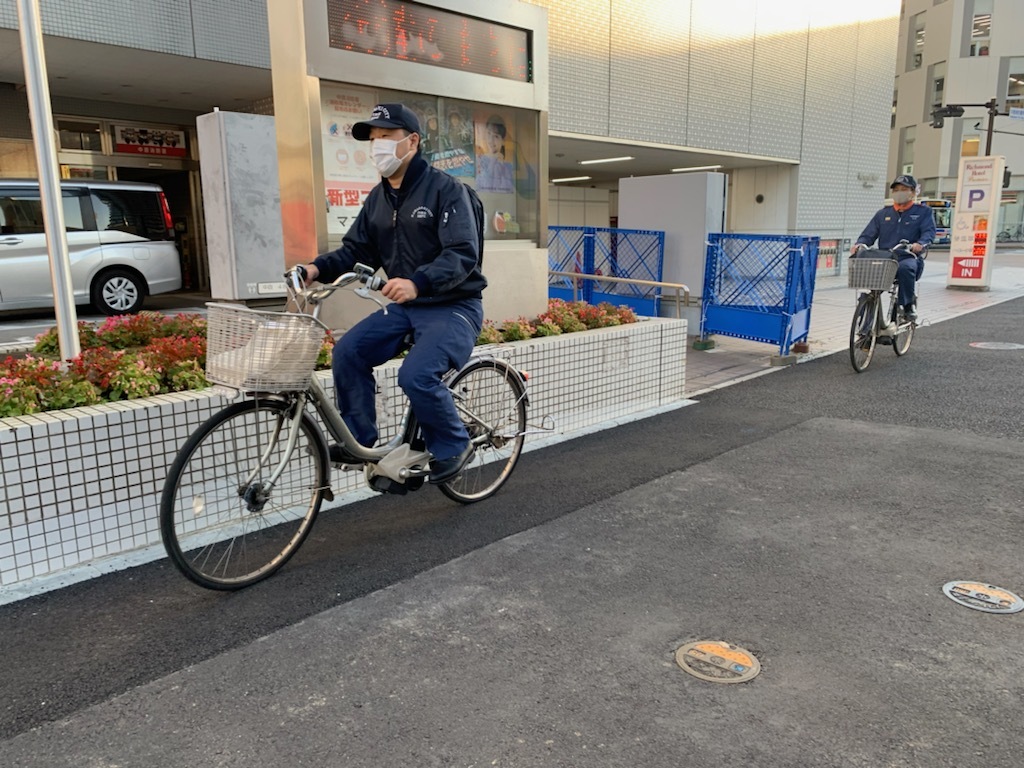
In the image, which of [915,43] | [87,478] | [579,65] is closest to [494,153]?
[87,478]

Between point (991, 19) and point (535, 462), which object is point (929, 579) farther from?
point (991, 19)

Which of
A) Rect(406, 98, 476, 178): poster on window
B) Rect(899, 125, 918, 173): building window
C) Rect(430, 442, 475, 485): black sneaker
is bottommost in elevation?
Rect(430, 442, 475, 485): black sneaker

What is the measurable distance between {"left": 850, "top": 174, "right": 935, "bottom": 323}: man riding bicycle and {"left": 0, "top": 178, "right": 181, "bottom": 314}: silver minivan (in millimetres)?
9964

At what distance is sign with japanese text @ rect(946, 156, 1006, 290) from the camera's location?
1587cm

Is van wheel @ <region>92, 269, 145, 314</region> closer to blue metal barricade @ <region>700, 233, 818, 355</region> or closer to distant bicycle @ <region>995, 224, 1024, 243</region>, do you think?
blue metal barricade @ <region>700, 233, 818, 355</region>

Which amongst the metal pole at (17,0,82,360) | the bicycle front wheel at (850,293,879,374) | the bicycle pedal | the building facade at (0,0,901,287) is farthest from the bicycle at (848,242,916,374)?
the metal pole at (17,0,82,360)

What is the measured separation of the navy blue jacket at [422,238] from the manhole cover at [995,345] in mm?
8259

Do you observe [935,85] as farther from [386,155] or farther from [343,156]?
[386,155]

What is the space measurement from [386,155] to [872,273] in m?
5.91

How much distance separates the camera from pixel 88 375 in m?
3.71

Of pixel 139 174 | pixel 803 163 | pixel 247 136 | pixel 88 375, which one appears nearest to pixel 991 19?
pixel 803 163

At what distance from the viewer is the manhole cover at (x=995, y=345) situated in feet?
30.7

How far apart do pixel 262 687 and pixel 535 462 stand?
105 inches

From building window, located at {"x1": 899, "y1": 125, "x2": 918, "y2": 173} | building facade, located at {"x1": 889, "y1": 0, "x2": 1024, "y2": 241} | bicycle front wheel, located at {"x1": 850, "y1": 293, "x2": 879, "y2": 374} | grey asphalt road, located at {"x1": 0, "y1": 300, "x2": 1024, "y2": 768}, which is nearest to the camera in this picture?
grey asphalt road, located at {"x1": 0, "y1": 300, "x2": 1024, "y2": 768}
